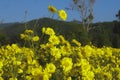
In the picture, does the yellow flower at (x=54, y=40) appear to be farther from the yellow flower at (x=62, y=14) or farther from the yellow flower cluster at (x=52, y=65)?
the yellow flower at (x=62, y=14)

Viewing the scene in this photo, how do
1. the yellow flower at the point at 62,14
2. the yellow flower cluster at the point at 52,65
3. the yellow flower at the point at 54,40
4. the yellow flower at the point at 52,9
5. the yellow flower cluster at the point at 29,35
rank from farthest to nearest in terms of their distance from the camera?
1. the yellow flower cluster at the point at 29,35
2. the yellow flower at the point at 52,9
3. the yellow flower at the point at 62,14
4. the yellow flower at the point at 54,40
5. the yellow flower cluster at the point at 52,65

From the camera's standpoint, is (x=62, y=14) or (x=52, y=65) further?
(x=62, y=14)

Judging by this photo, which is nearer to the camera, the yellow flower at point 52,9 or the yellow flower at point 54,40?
the yellow flower at point 54,40

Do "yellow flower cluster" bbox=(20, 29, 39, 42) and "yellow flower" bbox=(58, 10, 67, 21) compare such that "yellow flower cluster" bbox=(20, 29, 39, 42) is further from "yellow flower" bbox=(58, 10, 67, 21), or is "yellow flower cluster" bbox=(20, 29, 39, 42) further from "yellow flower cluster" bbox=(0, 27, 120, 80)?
"yellow flower" bbox=(58, 10, 67, 21)

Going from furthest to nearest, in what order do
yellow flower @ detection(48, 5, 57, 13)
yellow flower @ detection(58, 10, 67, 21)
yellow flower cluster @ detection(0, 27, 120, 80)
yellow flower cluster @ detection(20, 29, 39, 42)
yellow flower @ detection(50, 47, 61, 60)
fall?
yellow flower cluster @ detection(20, 29, 39, 42) < yellow flower @ detection(48, 5, 57, 13) < yellow flower @ detection(58, 10, 67, 21) < yellow flower @ detection(50, 47, 61, 60) < yellow flower cluster @ detection(0, 27, 120, 80)

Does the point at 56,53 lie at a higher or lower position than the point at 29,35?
lower

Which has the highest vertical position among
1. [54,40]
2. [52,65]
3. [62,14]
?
[62,14]

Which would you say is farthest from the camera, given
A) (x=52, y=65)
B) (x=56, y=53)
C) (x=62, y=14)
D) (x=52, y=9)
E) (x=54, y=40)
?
(x=52, y=9)

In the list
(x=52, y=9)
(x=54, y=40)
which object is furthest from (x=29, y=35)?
(x=54, y=40)

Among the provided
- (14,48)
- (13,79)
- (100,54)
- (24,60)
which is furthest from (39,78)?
(100,54)

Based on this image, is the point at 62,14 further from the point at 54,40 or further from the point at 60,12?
the point at 54,40

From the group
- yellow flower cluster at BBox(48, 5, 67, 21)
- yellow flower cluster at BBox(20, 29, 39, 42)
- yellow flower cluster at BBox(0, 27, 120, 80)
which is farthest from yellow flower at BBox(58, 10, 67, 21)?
yellow flower cluster at BBox(20, 29, 39, 42)

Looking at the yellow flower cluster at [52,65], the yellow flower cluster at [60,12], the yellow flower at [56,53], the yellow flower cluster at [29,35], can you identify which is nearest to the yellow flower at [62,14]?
the yellow flower cluster at [60,12]

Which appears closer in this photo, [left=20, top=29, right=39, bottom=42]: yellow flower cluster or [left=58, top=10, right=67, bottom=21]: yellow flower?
[left=58, top=10, right=67, bottom=21]: yellow flower
